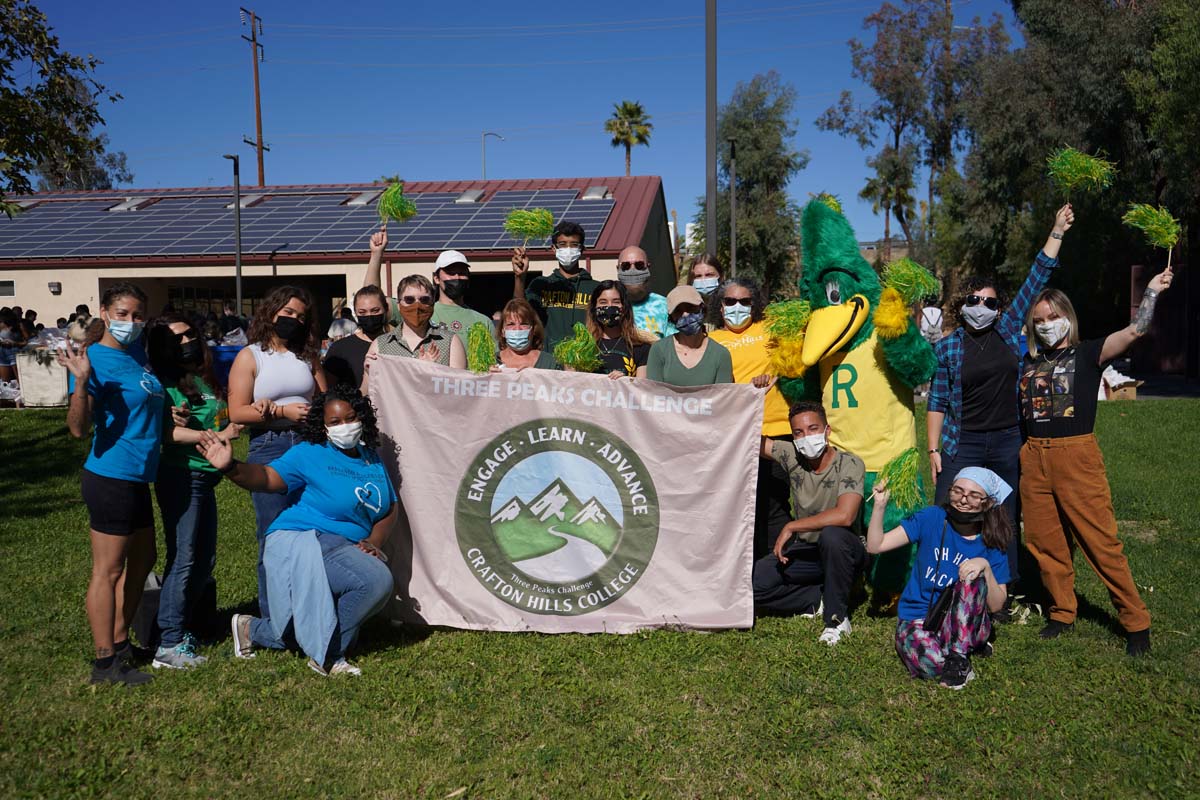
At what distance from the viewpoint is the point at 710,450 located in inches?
189

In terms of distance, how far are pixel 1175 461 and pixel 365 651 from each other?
936 centimetres

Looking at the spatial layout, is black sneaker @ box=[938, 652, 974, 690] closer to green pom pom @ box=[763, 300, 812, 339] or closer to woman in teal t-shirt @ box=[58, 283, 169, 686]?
green pom pom @ box=[763, 300, 812, 339]

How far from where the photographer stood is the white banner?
4.78 m

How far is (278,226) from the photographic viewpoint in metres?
22.1

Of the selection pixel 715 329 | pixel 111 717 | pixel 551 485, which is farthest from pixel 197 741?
pixel 715 329

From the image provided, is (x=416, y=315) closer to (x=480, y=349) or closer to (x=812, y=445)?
(x=480, y=349)

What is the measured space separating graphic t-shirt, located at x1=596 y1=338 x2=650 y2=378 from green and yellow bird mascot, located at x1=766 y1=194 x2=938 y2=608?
76cm

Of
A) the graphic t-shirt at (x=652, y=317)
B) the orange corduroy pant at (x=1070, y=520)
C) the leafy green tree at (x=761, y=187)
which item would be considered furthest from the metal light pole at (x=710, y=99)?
the leafy green tree at (x=761, y=187)

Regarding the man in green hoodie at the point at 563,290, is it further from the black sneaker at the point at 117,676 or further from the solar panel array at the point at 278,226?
the solar panel array at the point at 278,226

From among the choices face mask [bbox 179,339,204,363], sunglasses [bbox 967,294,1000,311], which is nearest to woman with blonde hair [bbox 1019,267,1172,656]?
sunglasses [bbox 967,294,1000,311]

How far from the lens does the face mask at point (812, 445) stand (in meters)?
4.65

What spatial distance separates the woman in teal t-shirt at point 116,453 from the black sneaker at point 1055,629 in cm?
441

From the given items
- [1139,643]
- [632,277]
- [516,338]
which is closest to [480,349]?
[516,338]

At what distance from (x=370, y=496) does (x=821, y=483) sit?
2.34 meters
